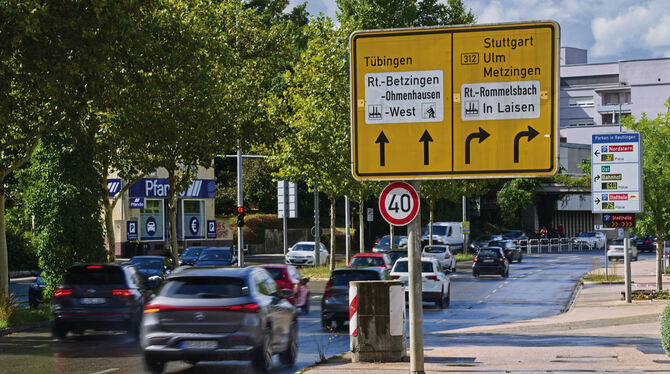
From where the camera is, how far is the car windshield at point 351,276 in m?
24.4

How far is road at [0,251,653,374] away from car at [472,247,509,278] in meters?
0.48

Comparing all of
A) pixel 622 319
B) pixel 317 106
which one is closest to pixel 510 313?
pixel 622 319

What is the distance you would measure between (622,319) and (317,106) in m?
24.8

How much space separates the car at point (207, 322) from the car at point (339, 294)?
887 cm

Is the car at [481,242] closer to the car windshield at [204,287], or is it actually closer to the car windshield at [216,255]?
the car windshield at [216,255]

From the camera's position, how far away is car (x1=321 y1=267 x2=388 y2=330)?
23.7m

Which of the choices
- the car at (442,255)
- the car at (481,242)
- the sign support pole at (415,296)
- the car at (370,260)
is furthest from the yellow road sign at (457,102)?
the car at (481,242)

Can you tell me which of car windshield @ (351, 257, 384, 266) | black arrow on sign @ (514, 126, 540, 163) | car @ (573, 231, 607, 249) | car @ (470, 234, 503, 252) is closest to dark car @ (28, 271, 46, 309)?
car windshield @ (351, 257, 384, 266)

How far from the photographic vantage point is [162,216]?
63469 mm

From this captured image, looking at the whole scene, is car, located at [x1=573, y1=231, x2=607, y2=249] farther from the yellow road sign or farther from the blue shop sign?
the yellow road sign

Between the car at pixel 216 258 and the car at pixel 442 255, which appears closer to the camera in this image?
the car at pixel 216 258

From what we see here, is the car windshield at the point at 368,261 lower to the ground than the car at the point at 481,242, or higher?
higher

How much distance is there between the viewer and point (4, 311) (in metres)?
23.9

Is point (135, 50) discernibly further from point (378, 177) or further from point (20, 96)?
point (378, 177)
